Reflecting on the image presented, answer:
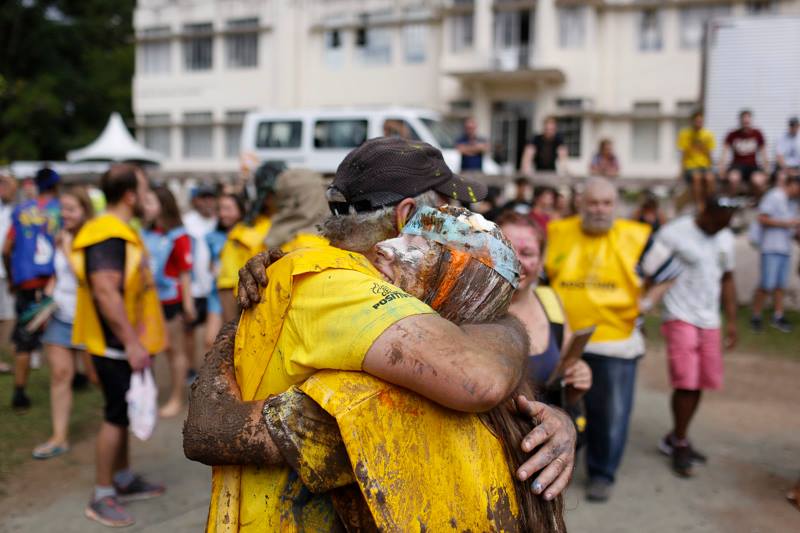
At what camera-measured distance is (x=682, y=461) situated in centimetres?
528

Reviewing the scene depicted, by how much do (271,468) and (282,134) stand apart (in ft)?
64.6

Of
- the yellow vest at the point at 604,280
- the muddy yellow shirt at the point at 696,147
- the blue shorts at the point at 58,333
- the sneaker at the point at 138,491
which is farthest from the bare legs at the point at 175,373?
the muddy yellow shirt at the point at 696,147

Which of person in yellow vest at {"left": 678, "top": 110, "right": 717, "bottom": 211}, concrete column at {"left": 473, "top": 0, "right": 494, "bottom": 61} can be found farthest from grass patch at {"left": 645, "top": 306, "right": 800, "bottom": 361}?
concrete column at {"left": 473, "top": 0, "right": 494, "bottom": 61}

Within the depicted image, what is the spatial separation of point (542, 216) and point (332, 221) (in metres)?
6.52

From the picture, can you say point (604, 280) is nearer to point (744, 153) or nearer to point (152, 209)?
point (152, 209)

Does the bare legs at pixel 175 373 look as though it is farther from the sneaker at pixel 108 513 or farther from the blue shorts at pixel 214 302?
the sneaker at pixel 108 513

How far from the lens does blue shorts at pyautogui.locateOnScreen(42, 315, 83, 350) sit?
5.40 meters

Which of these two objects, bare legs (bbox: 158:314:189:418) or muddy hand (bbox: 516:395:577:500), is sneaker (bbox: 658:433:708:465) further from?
muddy hand (bbox: 516:395:577:500)

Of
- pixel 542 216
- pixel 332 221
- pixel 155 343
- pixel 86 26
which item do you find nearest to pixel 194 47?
pixel 86 26

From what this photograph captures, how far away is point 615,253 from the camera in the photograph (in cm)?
480

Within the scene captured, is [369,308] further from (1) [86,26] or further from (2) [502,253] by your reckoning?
(1) [86,26]

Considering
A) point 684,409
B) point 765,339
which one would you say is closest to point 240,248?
point 684,409

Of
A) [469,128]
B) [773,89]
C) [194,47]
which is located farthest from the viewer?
[194,47]

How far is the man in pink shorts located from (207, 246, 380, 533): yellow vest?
13.4ft
